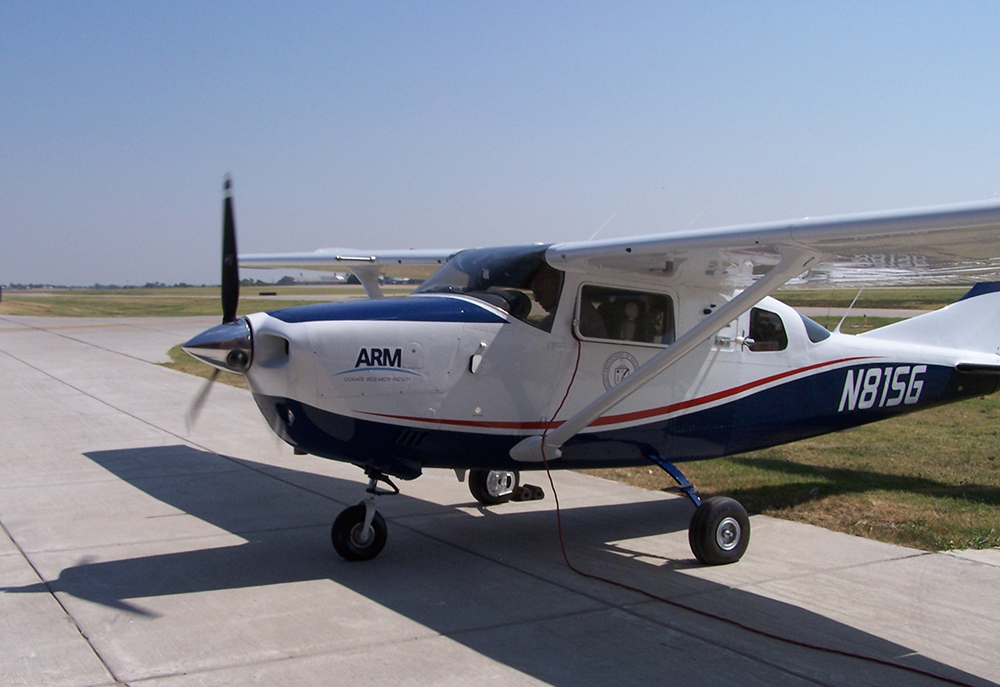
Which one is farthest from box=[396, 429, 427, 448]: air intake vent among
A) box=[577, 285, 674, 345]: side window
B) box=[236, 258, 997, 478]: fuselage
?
box=[577, 285, 674, 345]: side window

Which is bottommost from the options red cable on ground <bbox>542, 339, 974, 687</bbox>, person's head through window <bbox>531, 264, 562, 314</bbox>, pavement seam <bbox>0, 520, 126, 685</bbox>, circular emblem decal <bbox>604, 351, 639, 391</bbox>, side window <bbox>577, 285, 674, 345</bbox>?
red cable on ground <bbox>542, 339, 974, 687</bbox>

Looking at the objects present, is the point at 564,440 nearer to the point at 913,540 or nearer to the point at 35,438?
the point at 913,540

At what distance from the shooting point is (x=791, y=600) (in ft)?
19.2

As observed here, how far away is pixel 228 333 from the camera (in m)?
5.78

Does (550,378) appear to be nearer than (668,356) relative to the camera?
No

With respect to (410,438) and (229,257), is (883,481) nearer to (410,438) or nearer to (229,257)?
(410,438)

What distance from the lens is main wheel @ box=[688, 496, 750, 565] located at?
6594mm

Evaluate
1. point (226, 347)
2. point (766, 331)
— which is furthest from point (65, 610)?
point (766, 331)

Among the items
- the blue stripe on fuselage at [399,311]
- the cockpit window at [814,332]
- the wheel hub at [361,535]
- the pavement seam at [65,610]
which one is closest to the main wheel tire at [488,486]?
the wheel hub at [361,535]

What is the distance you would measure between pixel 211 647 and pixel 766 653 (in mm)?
3128

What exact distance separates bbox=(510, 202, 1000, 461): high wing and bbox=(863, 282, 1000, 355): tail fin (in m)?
1.65

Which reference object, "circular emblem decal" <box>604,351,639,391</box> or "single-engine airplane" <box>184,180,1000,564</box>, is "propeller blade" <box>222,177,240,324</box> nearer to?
"single-engine airplane" <box>184,180,1000,564</box>

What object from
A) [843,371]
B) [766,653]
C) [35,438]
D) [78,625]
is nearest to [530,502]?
[843,371]

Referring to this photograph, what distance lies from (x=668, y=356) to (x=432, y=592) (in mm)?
2357
